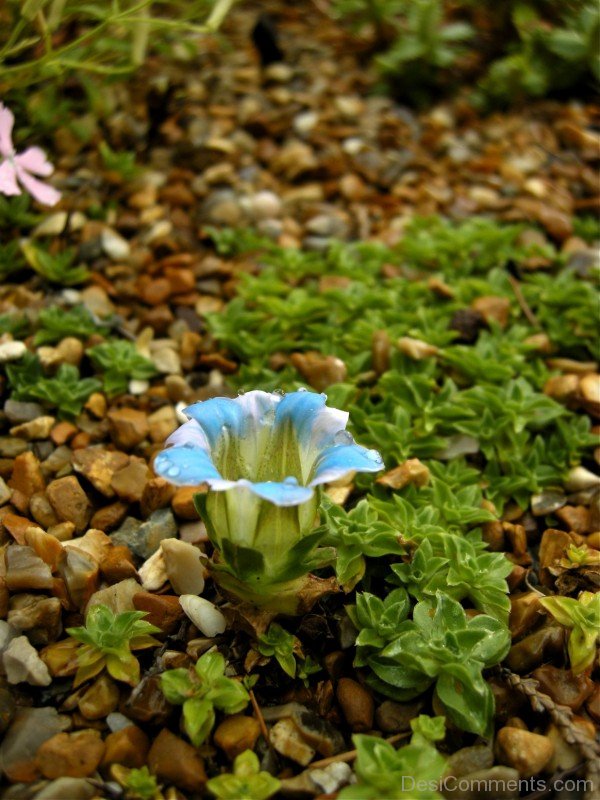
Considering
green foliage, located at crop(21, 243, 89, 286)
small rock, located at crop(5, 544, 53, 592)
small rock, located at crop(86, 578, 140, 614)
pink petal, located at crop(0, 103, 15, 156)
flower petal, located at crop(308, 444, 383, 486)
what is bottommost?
small rock, located at crop(86, 578, 140, 614)

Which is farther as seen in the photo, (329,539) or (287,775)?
(329,539)

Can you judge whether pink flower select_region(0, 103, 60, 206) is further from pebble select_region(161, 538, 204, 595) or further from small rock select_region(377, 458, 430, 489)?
small rock select_region(377, 458, 430, 489)

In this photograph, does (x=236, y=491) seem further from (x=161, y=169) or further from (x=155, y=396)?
(x=161, y=169)

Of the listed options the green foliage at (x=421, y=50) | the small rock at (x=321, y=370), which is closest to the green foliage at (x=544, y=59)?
the green foliage at (x=421, y=50)

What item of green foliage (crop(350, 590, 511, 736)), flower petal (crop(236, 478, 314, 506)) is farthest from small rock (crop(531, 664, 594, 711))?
flower petal (crop(236, 478, 314, 506))

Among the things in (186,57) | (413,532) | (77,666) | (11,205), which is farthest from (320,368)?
(186,57)

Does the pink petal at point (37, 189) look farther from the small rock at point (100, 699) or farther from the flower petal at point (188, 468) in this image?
the small rock at point (100, 699)
